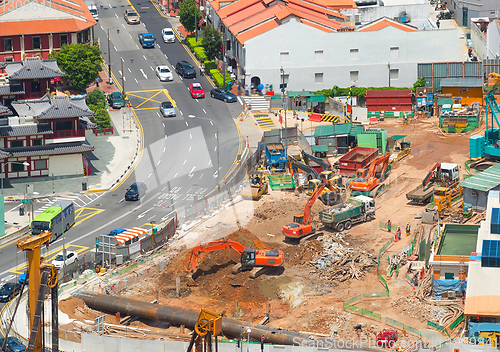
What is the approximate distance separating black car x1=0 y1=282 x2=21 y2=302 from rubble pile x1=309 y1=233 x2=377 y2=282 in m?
27.3

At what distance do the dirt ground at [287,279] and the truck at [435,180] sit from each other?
1.28 metres

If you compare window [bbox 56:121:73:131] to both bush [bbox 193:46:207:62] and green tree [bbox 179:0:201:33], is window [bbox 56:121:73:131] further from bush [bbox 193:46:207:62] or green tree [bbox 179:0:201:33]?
green tree [bbox 179:0:201:33]

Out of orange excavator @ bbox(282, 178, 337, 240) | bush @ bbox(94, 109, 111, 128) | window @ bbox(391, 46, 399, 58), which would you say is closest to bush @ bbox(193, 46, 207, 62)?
bush @ bbox(94, 109, 111, 128)

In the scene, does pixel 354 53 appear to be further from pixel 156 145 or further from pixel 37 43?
pixel 37 43

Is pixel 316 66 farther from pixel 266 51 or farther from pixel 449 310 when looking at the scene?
pixel 449 310

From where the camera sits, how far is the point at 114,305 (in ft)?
249

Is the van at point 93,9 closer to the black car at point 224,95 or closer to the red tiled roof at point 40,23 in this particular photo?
the red tiled roof at point 40,23

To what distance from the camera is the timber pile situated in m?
80.1

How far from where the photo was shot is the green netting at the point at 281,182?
102m

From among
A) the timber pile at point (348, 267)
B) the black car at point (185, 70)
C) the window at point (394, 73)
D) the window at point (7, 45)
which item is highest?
the window at point (7, 45)

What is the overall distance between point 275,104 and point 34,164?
3653 cm

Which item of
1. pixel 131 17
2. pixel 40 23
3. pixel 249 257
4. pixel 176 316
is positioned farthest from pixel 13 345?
pixel 131 17

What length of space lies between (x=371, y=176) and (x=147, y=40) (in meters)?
61.4

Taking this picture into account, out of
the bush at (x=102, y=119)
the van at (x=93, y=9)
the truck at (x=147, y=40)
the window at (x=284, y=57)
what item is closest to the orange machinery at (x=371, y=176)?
the window at (x=284, y=57)
